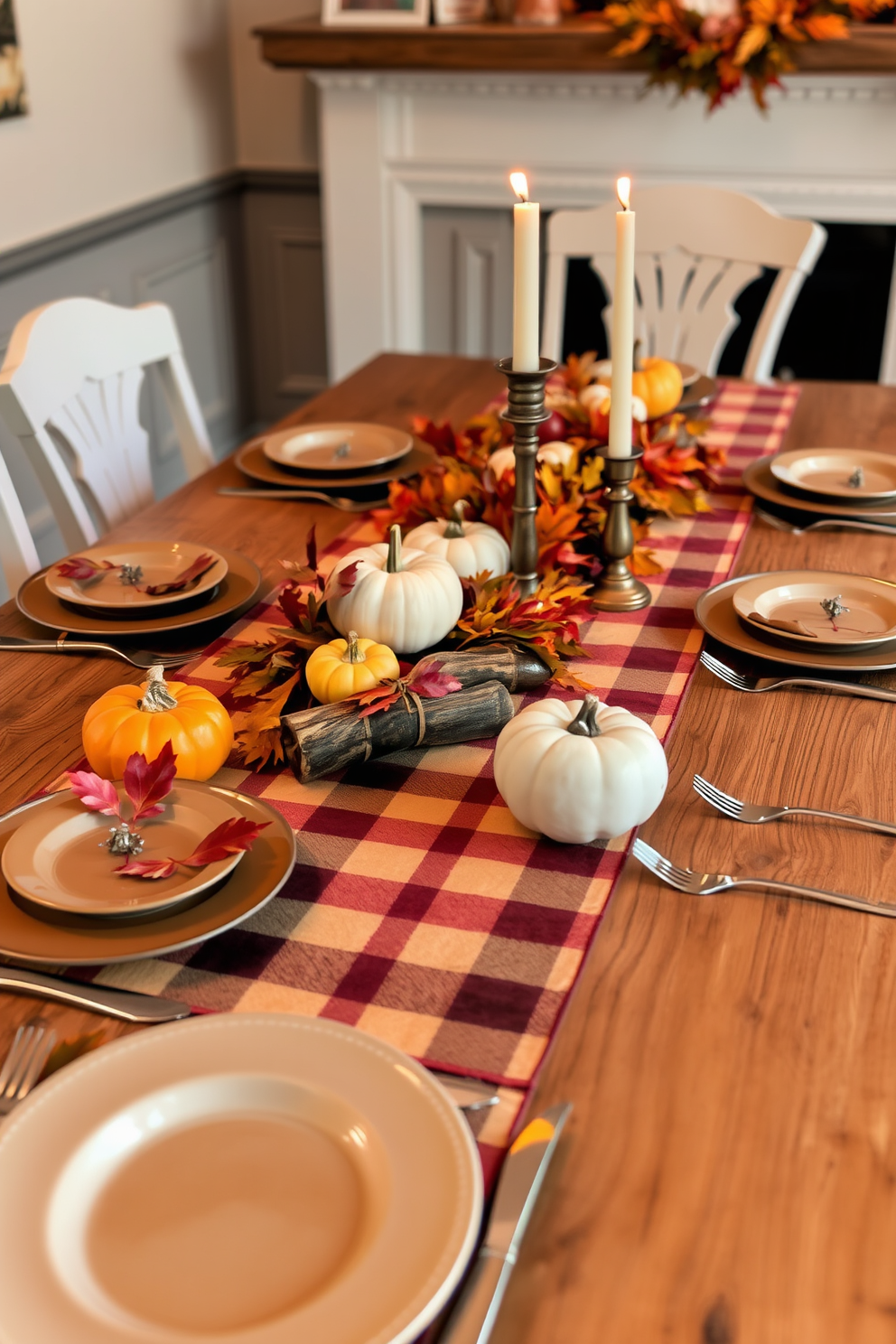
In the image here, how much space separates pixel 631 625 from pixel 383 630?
0.30 meters

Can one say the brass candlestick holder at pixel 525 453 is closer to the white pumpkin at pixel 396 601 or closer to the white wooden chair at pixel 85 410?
the white pumpkin at pixel 396 601

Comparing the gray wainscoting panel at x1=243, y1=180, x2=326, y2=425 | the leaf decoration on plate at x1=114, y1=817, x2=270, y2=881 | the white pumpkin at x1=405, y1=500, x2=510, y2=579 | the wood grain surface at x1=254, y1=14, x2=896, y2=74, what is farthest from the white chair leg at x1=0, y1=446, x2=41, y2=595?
the gray wainscoting panel at x1=243, y1=180, x2=326, y2=425

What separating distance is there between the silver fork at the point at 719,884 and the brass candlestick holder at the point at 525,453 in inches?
15.6

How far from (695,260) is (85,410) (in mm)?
1185

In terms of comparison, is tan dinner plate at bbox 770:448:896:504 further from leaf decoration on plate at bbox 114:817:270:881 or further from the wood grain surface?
the wood grain surface

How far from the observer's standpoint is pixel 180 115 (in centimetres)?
346

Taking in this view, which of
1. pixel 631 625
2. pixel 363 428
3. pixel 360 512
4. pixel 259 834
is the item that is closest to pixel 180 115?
pixel 363 428

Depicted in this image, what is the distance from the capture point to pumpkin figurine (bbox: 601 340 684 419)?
165cm

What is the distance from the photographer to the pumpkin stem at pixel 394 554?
3.61 feet

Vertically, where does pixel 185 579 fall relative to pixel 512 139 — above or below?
below

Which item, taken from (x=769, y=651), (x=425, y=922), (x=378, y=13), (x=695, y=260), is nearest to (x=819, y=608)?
(x=769, y=651)

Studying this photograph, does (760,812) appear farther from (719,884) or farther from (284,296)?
(284,296)

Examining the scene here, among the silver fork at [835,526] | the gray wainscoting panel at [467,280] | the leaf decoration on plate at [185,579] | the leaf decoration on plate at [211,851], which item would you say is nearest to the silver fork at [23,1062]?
the leaf decoration on plate at [211,851]

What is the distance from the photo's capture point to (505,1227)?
622 millimetres
